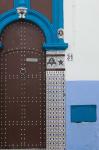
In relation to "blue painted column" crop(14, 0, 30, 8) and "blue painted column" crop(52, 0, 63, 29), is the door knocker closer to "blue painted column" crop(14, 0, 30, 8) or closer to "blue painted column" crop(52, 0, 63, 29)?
"blue painted column" crop(52, 0, 63, 29)

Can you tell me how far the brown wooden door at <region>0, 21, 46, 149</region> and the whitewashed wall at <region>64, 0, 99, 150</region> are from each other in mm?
500

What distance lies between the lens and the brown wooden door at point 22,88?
26.1ft

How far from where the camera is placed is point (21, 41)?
26.3ft

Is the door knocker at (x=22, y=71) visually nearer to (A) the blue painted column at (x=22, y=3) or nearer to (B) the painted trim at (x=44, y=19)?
(B) the painted trim at (x=44, y=19)

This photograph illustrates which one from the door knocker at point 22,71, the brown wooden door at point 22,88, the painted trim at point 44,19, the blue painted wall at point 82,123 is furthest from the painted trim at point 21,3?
the blue painted wall at point 82,123

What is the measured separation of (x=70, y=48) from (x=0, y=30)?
132cm

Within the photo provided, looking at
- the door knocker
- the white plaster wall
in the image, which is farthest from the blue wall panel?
the door knocker

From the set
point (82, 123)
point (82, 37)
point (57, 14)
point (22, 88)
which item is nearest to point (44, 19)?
point (57, 14)

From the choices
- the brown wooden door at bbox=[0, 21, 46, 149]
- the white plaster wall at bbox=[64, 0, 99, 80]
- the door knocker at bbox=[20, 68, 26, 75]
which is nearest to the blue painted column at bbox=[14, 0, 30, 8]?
the brown wooden door at bbox=[0, 21, 46, 149]

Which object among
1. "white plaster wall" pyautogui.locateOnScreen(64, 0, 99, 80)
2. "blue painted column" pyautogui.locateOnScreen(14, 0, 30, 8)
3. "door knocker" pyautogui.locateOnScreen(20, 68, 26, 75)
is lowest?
"door knocker" pyautogui.locateOnScreen(20, 68, 26, 75)

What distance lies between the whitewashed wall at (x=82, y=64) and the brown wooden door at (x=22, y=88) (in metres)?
0.50

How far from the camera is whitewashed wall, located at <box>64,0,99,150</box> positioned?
7.91 m

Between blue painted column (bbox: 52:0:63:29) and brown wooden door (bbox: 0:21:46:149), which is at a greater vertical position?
blue painted column (bbox: 52:0:63:29)

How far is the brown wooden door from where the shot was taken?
7969 millimetres
